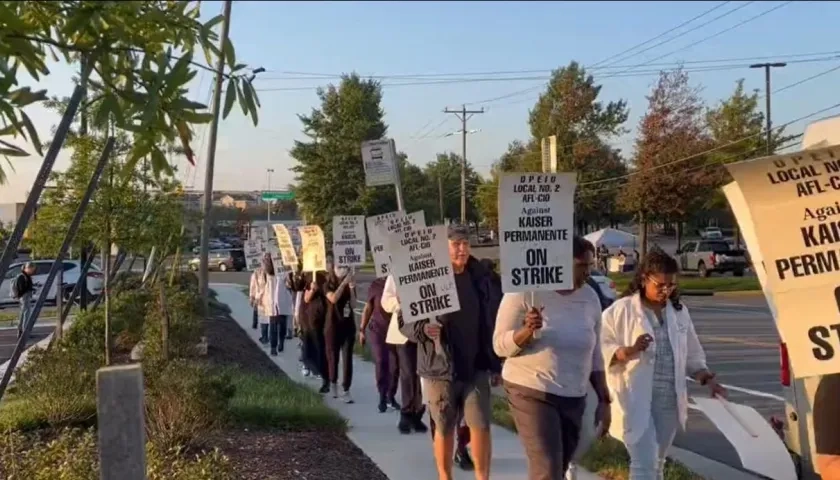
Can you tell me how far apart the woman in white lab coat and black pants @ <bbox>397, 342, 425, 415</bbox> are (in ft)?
10.6

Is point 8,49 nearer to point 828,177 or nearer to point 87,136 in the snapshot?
point 828,177

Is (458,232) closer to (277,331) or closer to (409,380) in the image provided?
(409,380)

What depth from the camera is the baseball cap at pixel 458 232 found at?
7.36 m

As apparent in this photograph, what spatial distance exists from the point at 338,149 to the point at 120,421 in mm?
53874

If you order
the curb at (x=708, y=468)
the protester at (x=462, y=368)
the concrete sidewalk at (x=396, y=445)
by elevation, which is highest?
the protester at (x=462, y=368)

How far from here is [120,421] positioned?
159 inches

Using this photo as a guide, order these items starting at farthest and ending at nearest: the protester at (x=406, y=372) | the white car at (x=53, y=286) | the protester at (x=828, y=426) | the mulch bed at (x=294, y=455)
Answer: the white car at (x=53, y=286) < the protester at (x=406, y=372) < the mulch bed at (x=294, y=455) < the protester at (x=828, y=426)

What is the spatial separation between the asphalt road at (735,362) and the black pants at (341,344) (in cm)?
374

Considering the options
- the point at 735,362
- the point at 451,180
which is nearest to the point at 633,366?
the point at 735,362

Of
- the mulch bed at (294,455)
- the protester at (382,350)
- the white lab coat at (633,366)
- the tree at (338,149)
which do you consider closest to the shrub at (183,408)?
the mulch bed at (294,455)

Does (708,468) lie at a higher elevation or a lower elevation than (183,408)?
lower

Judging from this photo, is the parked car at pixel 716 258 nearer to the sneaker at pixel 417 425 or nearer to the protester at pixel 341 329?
the protester at pixel 341 329

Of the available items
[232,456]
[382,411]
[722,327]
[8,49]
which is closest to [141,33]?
[8,49]

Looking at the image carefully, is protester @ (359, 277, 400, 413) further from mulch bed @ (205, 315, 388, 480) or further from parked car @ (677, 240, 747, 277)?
parked car @ (677, 240, 747, 277)
